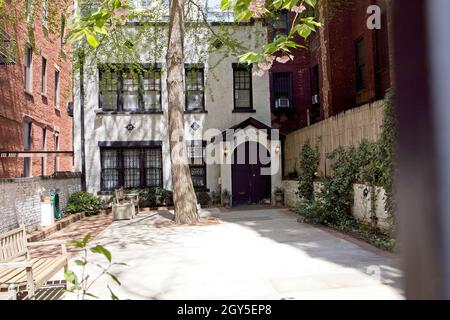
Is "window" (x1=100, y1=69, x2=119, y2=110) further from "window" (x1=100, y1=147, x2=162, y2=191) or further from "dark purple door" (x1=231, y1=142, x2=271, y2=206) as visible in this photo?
"dark purple door" (x1=231, y1=142, x2=271, y2=206)

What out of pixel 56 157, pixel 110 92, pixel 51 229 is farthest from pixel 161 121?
pixel 51 229

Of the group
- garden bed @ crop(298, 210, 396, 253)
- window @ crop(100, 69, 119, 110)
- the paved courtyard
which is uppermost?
window @ crop(100, 69, 119, 110)

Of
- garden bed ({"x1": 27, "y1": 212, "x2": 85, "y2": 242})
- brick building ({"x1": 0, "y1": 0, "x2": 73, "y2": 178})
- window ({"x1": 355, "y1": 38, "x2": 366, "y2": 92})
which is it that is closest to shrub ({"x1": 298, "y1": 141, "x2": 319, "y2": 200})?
window ({"x1": 355, "y1": 38, "x2": 366, "y2": 92})

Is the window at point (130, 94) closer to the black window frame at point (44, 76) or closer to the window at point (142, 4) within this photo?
the window at point (142, 4)

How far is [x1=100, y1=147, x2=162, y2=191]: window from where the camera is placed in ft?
58.6

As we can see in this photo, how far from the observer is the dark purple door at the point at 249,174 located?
57.4ft

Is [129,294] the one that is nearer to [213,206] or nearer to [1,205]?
[1,205]

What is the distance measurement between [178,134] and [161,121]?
580 centimetres

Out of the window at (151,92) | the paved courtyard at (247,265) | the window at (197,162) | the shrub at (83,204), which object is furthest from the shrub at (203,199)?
the paved courtyard at (247,265)

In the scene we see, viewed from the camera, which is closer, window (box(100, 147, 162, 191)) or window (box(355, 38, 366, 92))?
window (box(355, 38, 366, 92))

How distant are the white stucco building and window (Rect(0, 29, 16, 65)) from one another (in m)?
4.85

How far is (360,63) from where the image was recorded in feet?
52.4

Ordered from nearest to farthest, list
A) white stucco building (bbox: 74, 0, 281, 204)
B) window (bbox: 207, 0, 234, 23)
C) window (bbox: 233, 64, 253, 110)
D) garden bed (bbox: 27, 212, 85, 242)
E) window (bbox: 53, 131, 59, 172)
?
1. garden bed (bbox: 27, 212, 85, 242)
2. white stucco building (bbox: 74, 0, 281, 204)
3. window (bbox: 207, 0, 234, 23)
4. window (bbox: 233, 64, 253, 110)
5. window (bbox: 53, 131, 59, 172)
